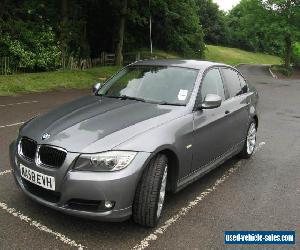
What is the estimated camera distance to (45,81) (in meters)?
19.0

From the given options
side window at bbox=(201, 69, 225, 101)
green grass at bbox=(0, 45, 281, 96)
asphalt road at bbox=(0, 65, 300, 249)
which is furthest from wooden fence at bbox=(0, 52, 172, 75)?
side window at bbox=(201, 69, 225, 101)

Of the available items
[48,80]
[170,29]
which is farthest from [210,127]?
[170,29]

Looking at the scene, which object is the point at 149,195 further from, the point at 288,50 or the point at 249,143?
the point at 288,50

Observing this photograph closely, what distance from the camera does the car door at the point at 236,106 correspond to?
19.9ft

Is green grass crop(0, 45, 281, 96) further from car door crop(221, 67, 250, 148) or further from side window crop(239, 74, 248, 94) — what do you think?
car door crop(221, 67, 250, 148)

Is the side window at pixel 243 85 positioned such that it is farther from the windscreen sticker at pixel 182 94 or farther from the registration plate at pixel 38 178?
the registration plate at pixel 38 178

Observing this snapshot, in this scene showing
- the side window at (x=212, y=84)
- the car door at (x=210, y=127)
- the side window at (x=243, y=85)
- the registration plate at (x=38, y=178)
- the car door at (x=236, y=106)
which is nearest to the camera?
the registration plate at (x=38, y=178)

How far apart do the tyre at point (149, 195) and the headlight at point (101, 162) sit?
0.32m

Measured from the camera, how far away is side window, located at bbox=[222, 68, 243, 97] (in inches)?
249

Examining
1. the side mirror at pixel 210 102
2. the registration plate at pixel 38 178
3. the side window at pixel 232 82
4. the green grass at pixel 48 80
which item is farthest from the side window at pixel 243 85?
the green grass at pixel 48 80

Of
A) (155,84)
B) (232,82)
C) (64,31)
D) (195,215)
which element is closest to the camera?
(195,215)

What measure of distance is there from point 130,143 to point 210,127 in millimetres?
1587

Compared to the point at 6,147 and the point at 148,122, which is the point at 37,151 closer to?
the point at 148,122

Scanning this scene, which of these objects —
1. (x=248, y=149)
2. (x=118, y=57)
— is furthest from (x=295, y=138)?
(x=118, y=57)
